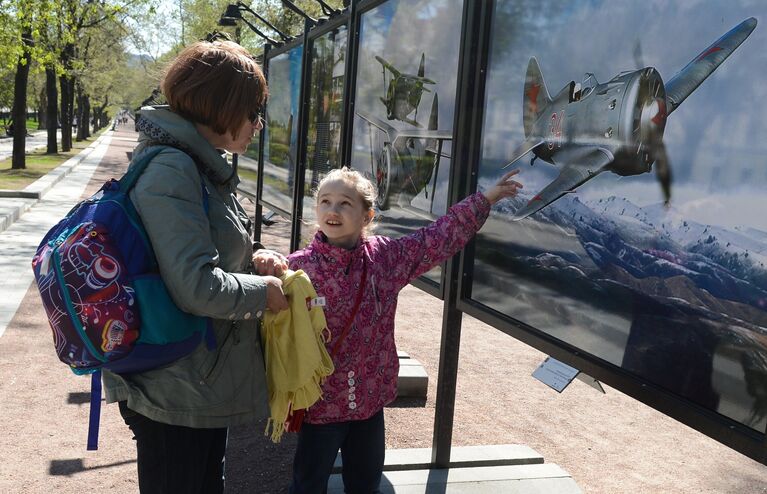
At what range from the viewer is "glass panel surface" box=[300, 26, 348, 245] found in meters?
5.89

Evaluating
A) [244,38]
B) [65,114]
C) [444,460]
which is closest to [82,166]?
[244,38]

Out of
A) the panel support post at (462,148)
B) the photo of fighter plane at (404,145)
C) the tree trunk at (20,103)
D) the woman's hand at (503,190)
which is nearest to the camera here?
the woman's hand at (503,190)

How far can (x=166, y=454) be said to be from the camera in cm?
217

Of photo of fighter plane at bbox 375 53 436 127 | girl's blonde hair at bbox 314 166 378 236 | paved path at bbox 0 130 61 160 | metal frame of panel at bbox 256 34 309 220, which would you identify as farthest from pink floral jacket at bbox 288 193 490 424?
paved path at bbox 0 130 61 160

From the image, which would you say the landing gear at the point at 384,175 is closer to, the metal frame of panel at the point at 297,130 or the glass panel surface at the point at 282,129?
the metal frame of panel at the point at 297,130

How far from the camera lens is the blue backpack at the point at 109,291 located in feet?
6.28

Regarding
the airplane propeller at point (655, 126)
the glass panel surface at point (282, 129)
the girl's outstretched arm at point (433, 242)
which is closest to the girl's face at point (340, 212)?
the girl's outstretched arm at point (433, 242)

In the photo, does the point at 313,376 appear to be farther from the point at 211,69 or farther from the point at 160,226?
the point at 211,69

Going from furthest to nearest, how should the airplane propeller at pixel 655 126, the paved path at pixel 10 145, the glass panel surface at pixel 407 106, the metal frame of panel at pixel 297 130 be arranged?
1. the paved path at pixel 10 145
2. the metal frame of panel at pixel 297 130
3. the glass panel surface at pixel 407 106
4. the airplane propeller at pixel 655 126

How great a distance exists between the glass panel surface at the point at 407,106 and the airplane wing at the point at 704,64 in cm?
158

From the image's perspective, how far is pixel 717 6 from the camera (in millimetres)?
2141

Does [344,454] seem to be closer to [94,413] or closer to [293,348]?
[293,348]

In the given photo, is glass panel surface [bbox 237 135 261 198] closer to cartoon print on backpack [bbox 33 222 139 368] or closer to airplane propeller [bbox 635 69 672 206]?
airplane propeller [bbox 635 69 672 206]

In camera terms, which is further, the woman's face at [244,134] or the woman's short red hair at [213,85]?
the woman's face at [244,134]
